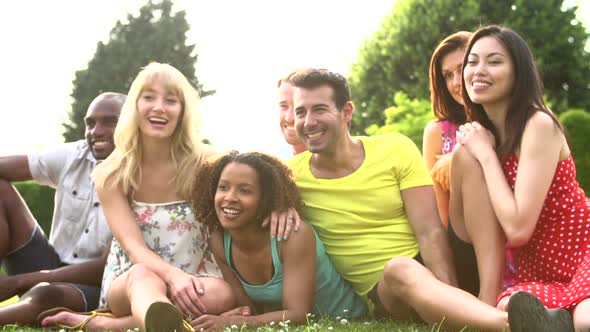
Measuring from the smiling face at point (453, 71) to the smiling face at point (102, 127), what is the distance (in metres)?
2.49

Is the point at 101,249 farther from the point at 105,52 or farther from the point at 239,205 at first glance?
the point at 105,52

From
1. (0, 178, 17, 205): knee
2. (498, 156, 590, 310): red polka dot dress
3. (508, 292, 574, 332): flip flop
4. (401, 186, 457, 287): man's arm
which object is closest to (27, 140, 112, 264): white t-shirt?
(0, 178, 17, 205): knee

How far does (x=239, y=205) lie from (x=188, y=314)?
0.70 metres

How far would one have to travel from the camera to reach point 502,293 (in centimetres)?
433

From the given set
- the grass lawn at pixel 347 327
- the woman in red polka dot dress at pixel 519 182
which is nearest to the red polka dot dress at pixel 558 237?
the woman in red polka dot dress at pixel 519 182

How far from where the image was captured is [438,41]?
20.4 m

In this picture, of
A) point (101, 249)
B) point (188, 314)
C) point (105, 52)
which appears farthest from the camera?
point (105, 52)

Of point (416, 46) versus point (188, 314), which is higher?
point (416, 46)

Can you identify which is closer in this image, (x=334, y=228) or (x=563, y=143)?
(x=563, y=143)

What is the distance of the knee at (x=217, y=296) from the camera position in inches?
194

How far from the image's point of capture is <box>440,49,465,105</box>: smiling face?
19.2 feet

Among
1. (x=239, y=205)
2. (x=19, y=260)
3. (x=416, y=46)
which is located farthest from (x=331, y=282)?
(x=416, y=46)

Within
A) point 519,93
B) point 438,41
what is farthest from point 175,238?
point 438,41

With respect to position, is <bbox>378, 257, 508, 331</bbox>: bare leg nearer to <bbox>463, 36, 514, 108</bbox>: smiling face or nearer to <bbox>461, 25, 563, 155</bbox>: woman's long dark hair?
<bbox>461, 25, 563, 155</bbox>: woman's long dark hair
